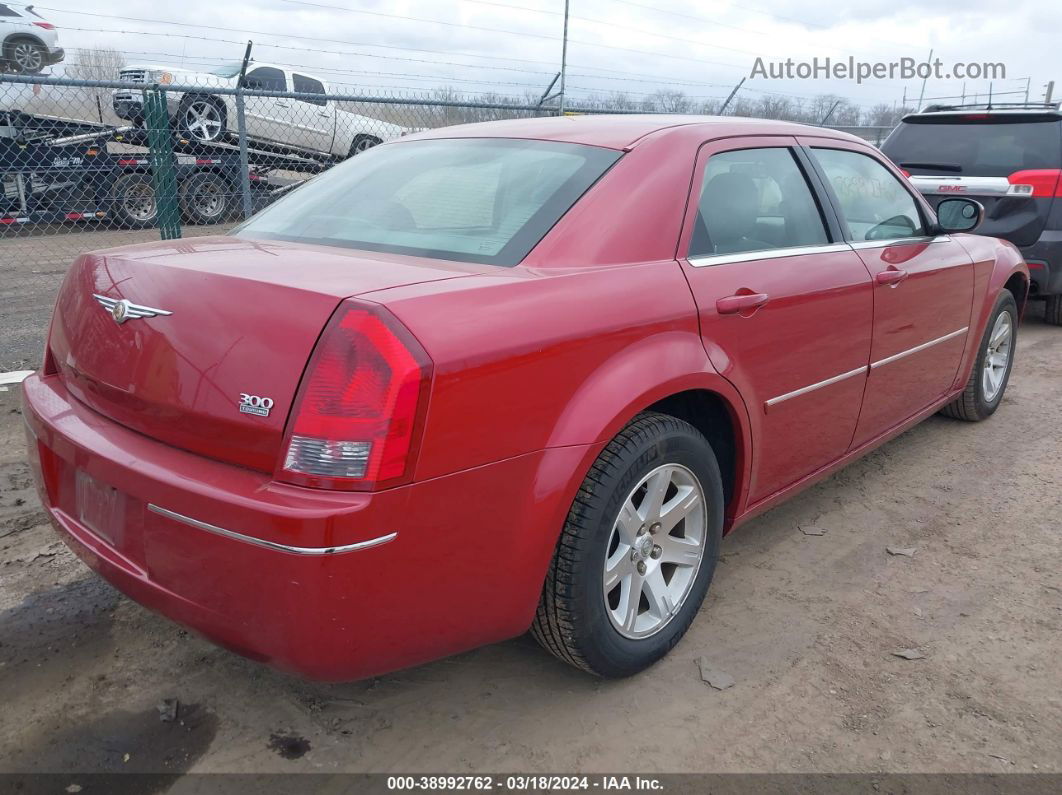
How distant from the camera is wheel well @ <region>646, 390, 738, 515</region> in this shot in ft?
8.73

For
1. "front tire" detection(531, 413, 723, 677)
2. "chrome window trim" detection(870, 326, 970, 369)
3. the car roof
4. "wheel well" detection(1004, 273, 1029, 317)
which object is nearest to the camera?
"front tire" detection(531, 413, 723, 677)

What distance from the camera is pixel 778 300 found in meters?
2.81

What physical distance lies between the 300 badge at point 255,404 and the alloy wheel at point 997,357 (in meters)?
4.07

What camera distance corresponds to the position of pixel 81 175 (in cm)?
1104

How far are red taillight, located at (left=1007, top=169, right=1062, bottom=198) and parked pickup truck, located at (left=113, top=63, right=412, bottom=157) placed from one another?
23.9ft

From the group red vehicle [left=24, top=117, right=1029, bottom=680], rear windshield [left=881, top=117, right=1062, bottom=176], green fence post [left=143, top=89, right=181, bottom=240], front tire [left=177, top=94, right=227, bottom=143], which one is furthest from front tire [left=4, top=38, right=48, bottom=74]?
red vehicle [left=24, top=117, right=1029, bottom=680]

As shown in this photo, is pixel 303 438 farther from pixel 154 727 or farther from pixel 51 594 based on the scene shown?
pixel 51 594

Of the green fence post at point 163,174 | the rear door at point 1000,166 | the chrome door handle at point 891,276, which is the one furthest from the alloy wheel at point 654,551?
the green fence post at point 163,174

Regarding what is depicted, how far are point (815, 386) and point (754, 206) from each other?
67 centimetres

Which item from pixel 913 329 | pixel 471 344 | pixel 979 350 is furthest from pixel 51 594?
pixel 979 350

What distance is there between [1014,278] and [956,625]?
9.38 ft

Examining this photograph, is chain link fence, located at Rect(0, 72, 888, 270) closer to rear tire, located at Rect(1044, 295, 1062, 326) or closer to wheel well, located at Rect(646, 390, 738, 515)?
rear tire, located at Rect(1044, 295, 1062, 326)

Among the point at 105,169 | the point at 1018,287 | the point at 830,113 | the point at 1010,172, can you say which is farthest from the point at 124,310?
the point at 830,113

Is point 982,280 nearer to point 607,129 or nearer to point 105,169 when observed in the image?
point 607,129
